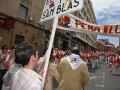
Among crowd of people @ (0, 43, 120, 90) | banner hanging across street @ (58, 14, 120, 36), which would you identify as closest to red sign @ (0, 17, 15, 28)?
banner hanging across street @ (58, 14, 120, 36)

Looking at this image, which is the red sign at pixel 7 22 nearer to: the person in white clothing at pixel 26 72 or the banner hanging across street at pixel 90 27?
the banner hanging across street at pixel 90 27

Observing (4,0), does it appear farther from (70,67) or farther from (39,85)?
(39,85)

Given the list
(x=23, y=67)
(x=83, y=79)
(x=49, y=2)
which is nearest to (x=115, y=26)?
(x=83, y=79)

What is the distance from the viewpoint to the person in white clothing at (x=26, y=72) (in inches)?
126

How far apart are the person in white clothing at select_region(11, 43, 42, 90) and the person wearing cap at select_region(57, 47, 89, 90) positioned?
3.98m

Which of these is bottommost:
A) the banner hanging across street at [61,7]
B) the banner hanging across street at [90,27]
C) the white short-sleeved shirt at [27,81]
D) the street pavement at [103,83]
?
the street pavement at [103,83]

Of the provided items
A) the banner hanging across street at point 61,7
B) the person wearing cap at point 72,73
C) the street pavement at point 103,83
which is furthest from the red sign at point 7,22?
the banner hanging across street at point 61,7

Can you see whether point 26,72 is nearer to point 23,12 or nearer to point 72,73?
point 72,73

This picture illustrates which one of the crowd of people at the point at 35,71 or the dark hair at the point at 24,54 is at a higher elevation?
the dark hair at the point at 24,54

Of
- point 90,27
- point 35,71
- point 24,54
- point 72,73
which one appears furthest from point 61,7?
point 90,27

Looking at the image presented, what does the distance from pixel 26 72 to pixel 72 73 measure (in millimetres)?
4266

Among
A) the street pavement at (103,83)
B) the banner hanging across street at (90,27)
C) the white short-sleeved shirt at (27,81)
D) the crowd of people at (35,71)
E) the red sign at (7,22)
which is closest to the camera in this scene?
the white short-sleeved shirt at (27,81)

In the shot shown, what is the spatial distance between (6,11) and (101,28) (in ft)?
37.1

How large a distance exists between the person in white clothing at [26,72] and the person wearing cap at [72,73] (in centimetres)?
398
